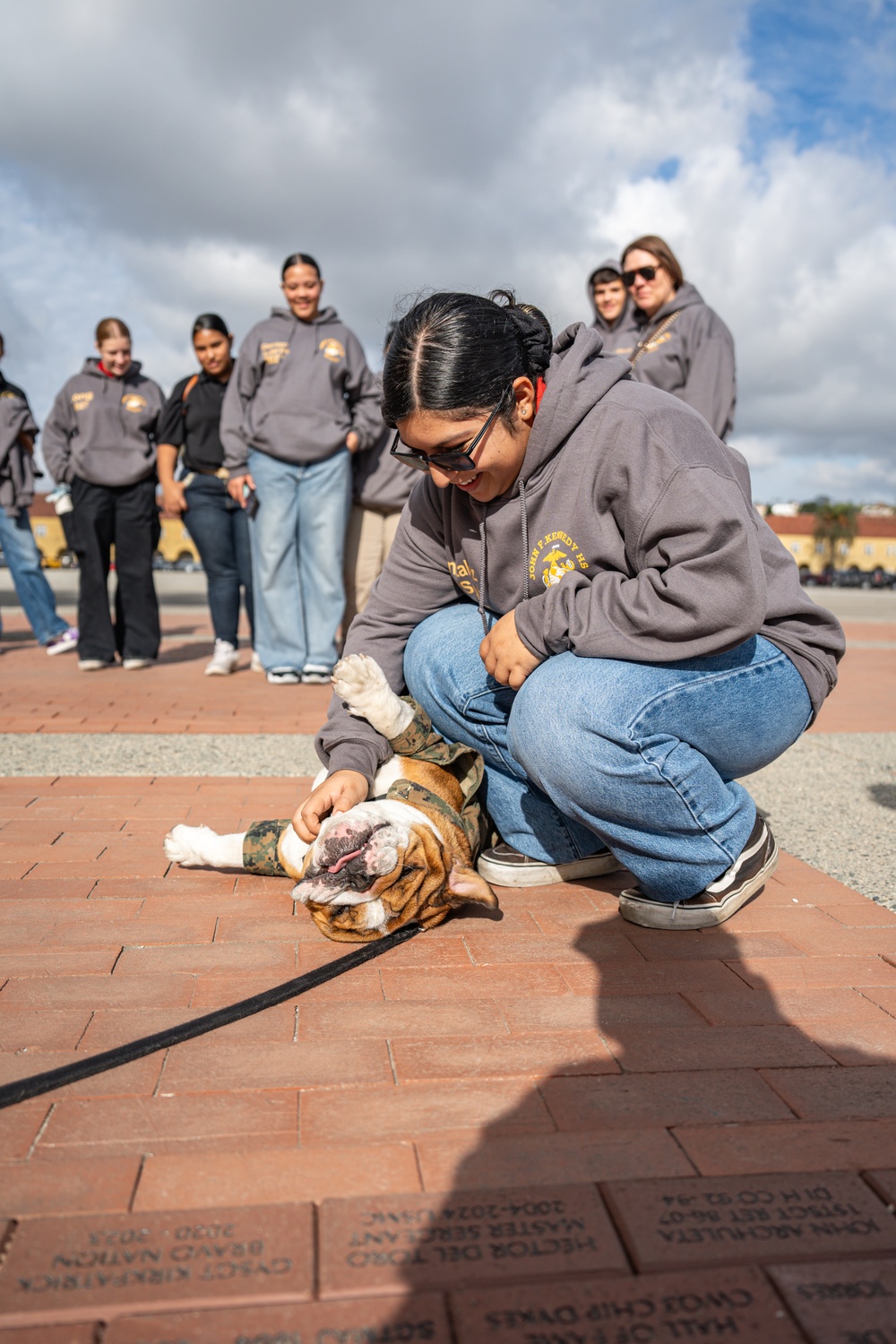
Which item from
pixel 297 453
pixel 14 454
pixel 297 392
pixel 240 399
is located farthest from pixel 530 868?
pixel 14 454

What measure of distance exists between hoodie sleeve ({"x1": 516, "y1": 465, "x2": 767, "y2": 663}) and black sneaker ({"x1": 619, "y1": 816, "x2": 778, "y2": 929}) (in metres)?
0.68

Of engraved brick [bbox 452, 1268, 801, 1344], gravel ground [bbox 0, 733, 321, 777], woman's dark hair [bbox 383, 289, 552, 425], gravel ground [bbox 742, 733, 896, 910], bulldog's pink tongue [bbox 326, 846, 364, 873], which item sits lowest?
gravel ground [bbox 0, 733, 321, 777]

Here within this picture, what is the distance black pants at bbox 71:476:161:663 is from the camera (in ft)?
23.8

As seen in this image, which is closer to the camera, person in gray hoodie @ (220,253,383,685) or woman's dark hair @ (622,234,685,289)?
woman's dark hair @ (622,234,685,289)

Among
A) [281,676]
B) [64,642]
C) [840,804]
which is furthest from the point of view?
[64,642]

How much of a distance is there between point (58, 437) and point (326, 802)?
18.7 feet

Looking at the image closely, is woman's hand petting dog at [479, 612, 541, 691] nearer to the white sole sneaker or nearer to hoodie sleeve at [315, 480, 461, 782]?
hoodie sleeve at [315, 480, 461, 782]

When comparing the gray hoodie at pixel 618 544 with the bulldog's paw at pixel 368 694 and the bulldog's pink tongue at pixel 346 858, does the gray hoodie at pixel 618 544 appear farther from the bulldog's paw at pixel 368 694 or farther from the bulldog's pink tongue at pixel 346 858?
the bulldog's pink tongue at pixel 346 858

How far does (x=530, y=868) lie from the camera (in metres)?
3.11

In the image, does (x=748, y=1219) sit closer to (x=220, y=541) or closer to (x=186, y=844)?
(x=186, y=844)

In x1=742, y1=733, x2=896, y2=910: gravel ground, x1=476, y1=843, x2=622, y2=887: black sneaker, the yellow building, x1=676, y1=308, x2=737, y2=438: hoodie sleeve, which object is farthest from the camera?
the yellow building

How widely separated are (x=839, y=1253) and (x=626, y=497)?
175 cm

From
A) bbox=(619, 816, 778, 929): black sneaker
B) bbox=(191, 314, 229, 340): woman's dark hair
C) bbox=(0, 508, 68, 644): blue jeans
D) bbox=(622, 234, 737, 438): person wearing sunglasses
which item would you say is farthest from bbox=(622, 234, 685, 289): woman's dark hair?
bbox=(0, 508, 68, 644): blue jeans

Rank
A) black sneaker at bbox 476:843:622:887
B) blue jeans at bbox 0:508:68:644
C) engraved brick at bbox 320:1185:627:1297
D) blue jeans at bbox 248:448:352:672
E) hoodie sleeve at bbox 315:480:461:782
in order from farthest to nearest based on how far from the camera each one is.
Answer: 1. blue jeans at bbox 0:508:68:644
2. blue jeans at bbox 248:448:352:672
3. hoodie sleeve at bbox 315:480:461:782
4. black sneaker at bbox 476:843:622:887
5. engraved brick at bbox 320:1185:627:1297
